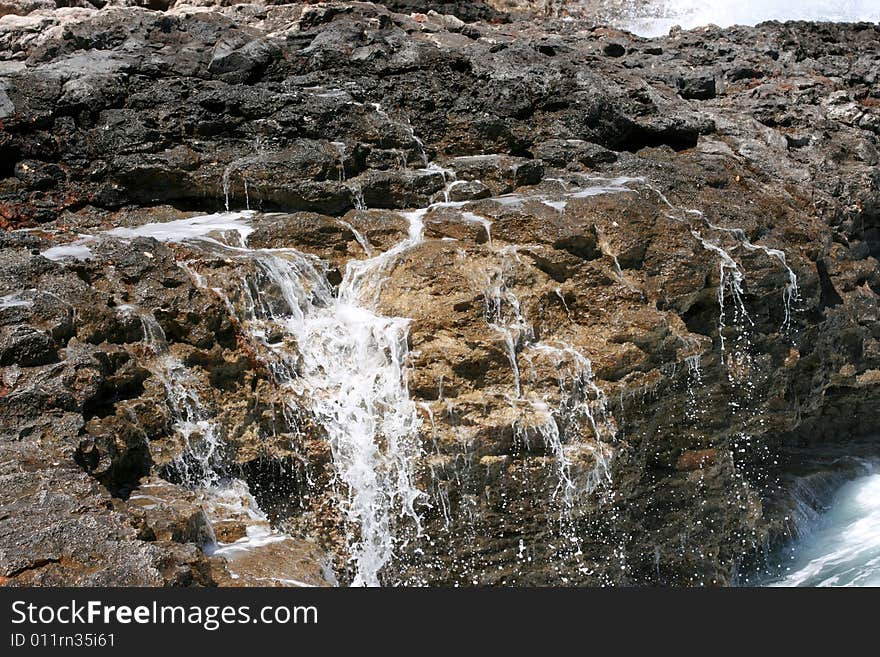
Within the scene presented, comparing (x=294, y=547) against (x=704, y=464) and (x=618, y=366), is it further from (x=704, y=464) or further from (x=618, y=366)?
(x=704, y=464)

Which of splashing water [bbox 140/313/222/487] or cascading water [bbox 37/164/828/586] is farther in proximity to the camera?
cascading water [bbox 37/164/828/586]

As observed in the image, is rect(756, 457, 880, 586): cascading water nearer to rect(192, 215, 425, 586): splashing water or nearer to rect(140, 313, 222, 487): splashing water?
rect(192, 215, 425, 586): splashing water

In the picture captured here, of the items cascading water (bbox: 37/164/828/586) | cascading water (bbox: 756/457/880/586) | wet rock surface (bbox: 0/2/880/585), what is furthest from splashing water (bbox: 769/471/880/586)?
cascading water (bbox: 37/164/828/586)

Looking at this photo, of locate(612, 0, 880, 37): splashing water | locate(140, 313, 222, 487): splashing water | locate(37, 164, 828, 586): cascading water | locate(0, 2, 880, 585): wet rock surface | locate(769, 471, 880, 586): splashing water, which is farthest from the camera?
locate(612, 0, 880, 37): splashing water

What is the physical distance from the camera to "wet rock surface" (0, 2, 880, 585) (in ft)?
22.8

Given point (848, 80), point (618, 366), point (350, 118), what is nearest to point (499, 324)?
point (618, 366)

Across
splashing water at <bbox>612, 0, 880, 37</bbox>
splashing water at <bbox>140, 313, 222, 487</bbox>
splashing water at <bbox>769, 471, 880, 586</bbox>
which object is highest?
splashing water at <bbox>612, 0, 880, 37</bbox>

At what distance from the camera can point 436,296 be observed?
27.3 feet

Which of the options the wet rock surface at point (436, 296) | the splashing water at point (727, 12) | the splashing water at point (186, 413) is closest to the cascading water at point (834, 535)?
the wet rock surface at point (436, 296)

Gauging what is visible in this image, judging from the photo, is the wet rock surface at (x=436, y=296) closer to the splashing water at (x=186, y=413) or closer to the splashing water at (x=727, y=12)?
the splashing water at (x=186, y=413)

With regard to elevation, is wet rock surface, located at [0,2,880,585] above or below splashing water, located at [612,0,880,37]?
below

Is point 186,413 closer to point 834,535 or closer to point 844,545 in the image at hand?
point 844,545

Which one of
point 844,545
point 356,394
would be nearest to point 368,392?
point 356,394

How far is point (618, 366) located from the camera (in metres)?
8.34
